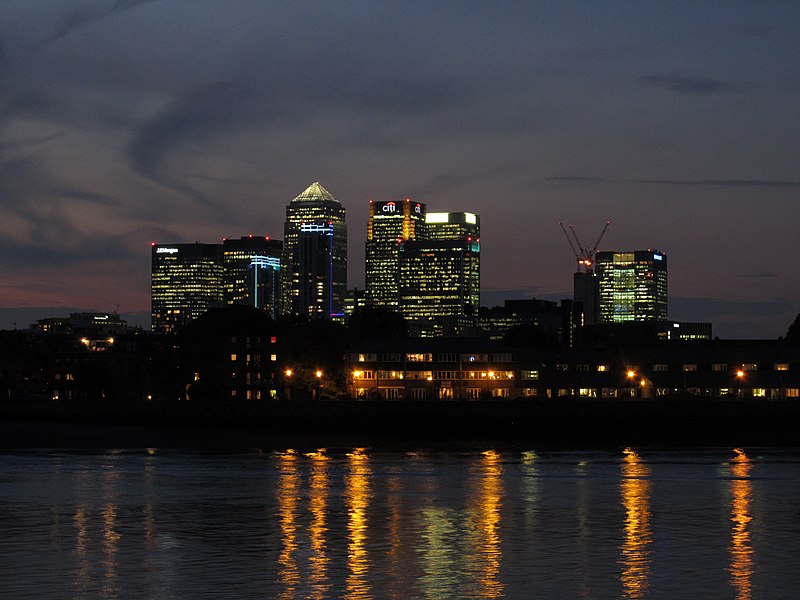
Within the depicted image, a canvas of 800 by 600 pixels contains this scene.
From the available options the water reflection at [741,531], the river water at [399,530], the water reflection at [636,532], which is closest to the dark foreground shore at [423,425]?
the river water at [399,530]

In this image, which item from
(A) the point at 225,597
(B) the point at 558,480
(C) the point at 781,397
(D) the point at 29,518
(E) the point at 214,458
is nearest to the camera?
(A) the point at 225,597

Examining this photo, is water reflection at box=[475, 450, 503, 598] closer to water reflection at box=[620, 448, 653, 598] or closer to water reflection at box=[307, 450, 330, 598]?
water reflection at box=[620, 448, 653, 598]

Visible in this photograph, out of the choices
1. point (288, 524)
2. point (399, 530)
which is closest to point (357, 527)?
point (399, 530)

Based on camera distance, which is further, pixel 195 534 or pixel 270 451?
pixel 270 451

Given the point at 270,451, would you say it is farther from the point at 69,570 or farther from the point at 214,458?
the point at 69,570

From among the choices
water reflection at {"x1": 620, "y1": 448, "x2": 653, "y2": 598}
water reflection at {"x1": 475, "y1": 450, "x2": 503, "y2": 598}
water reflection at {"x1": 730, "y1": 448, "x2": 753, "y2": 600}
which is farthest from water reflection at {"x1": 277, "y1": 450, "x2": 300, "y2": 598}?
water reflection at {"x1": 730, "y1": 448, "x2": 753, "y2": 600}

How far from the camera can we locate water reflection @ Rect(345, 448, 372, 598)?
38.7m

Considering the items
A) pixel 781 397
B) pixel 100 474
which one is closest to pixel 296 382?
pixel 781 397

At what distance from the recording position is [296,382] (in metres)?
195

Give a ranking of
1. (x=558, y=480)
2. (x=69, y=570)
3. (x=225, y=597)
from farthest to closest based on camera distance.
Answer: (x=558, y=480) → (x=69, y=570) → (x=225, y=597)

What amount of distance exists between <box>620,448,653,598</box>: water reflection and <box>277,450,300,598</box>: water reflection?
10223 mm

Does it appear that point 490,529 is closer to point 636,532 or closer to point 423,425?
point 636,532

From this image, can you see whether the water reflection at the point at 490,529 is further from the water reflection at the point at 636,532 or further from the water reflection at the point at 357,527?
the water reflection at the point at 636,532

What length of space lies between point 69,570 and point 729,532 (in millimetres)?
26426
